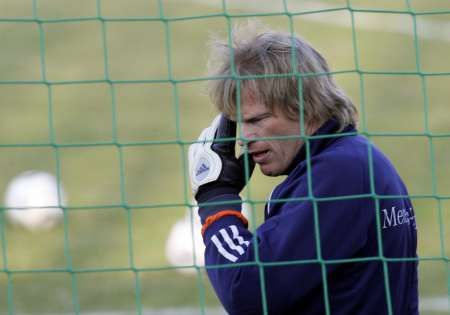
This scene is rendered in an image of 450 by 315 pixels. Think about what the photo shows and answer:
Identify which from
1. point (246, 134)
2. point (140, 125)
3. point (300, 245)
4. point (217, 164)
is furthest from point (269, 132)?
point (140, 125)

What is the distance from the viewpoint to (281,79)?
363cm

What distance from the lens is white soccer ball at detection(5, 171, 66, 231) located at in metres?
8.79

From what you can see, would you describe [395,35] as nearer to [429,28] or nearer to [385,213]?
[429,28]

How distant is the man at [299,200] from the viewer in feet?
11.1

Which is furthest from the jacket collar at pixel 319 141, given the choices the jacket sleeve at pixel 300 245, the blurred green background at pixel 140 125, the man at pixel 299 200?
the blurred green background at pixel 140 125

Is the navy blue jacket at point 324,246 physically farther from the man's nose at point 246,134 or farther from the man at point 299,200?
the man's nose at point 246,134

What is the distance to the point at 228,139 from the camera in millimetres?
3707

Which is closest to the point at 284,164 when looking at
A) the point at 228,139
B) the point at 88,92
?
the point at 228,139

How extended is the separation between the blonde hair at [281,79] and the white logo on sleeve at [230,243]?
0.42 metres

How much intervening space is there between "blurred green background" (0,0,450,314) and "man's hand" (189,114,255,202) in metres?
3.16

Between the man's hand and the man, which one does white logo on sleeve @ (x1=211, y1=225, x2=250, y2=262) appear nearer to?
the man

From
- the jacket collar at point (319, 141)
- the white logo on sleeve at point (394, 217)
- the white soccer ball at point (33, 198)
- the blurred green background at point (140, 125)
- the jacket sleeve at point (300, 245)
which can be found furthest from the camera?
the white soccer ball at point (33, 198)

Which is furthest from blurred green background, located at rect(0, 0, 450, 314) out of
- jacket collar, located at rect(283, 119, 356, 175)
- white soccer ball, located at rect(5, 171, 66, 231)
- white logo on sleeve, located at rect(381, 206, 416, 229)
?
white logo on sleeve, located at rect(381, 206, 416, 229)

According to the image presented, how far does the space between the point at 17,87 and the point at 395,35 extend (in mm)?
3807
